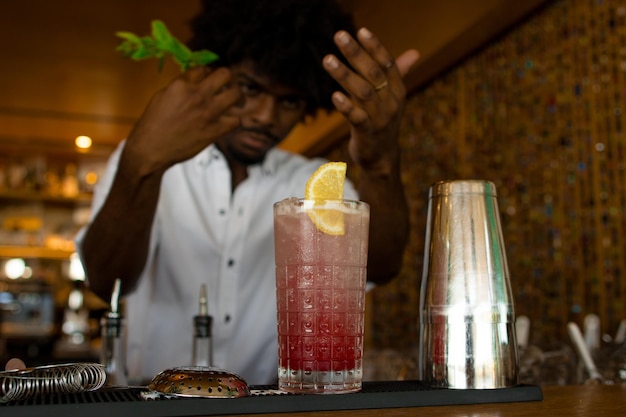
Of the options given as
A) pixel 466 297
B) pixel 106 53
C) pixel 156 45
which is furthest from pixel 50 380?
pixel 106 53

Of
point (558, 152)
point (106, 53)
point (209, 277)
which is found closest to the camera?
point (209, 277)

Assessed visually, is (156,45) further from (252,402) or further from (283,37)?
(252,402)

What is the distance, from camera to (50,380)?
0.69 meters

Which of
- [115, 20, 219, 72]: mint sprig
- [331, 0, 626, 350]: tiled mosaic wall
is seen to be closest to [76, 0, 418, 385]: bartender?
[115, 20, 219, 72]: mint sprig

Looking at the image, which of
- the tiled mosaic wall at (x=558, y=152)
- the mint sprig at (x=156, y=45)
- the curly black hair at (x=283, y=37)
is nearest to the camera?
the mint sprig at (x=156, y=45)

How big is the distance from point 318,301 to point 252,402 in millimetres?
141

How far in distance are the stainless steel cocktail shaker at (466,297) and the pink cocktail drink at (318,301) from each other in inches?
5.1

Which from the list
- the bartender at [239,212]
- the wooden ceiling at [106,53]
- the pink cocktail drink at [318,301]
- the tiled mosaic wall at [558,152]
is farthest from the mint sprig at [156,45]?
the tiled mosaic wall at [558,152]

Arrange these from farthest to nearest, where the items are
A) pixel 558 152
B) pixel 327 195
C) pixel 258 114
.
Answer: pixel 558 152 → pixel 258 114 → pixel 327 195

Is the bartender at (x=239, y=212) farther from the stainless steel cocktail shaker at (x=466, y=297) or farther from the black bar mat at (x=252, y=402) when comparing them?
the black bar mat at (x=252, y=402)

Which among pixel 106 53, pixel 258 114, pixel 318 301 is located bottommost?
pixel 318 301

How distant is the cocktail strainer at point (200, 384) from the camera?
69 centimetres

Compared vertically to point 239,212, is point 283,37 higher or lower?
higher

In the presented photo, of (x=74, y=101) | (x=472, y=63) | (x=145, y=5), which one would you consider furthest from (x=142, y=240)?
(x=74, y=101)
